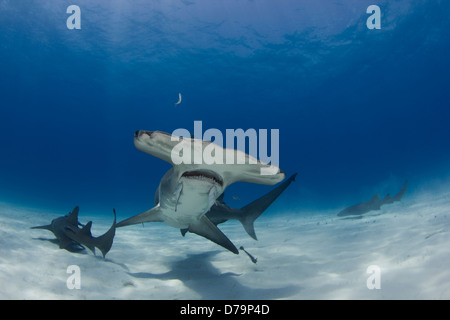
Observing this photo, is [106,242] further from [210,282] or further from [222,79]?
[222,79]

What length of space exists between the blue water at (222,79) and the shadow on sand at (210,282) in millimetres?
28496

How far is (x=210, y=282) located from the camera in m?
3.70

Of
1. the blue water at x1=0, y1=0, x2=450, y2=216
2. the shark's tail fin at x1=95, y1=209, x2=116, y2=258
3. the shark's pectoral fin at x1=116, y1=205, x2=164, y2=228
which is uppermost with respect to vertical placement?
the blue water at x1=0, y1=0, x2=450, y2=216

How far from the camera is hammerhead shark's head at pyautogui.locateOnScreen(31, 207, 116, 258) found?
4.55 m

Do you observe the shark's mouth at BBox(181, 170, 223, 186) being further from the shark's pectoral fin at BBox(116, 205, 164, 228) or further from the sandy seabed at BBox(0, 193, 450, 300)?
the shark's pectoral fin at BBox(116, 205, 164, 228)

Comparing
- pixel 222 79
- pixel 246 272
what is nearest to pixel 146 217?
pixel 246 272

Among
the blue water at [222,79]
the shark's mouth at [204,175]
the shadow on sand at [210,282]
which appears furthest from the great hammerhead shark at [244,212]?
the blue water at [222,79]

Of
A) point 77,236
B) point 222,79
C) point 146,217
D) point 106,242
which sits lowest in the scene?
point 106,242

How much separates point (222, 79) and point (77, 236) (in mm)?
41609

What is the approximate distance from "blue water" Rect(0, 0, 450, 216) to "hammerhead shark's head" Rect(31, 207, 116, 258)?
28822mm

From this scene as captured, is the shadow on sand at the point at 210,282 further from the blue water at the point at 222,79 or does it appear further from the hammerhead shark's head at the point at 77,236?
the blue water at the point at 222,79

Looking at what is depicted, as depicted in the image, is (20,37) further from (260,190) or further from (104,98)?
(260,190)

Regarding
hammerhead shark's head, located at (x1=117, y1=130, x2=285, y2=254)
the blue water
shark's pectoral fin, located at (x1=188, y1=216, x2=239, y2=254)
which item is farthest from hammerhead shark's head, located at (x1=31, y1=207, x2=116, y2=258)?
the blue water

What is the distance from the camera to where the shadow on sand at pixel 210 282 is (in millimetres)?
3114
